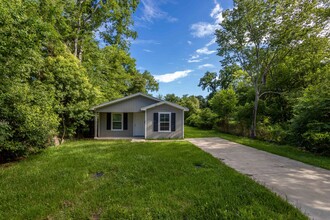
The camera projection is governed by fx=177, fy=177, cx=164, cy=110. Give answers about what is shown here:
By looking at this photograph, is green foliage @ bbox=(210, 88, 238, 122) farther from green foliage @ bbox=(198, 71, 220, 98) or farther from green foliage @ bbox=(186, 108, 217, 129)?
green foliage @ bbox=(198, 71, 220, 98)

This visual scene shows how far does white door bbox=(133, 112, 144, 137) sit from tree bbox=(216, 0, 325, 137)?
8299 mm

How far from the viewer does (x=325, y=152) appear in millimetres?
7504

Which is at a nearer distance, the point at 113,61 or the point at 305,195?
the point at 305,195

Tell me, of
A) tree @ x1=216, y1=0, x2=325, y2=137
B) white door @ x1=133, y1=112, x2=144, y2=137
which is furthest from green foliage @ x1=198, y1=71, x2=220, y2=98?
white door @ x1=133, y1=112, x2=144, y2=137

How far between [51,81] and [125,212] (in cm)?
1010

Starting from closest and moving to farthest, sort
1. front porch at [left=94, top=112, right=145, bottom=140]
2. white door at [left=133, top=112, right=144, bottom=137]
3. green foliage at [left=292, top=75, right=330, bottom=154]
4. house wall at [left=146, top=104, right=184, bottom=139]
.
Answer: green foliage at [left=292, top=75, right=330, bottom=154] < house wall at [left=146, top=104, right=184, bottom=139] < front porch at [left=94, top=112, right=145, bottom=140] < white door at [left=133, top=112, right=144, bottom=137]

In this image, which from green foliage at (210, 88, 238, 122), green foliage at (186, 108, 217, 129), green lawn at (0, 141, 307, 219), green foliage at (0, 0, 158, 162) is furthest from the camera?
green foliage at (186, 108, 217, 129)

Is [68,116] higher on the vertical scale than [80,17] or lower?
lower

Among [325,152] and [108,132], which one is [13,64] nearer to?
[108,132]

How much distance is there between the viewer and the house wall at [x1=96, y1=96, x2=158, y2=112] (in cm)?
1293

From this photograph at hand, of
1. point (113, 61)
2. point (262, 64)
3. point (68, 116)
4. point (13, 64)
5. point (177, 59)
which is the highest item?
point (177, 59)

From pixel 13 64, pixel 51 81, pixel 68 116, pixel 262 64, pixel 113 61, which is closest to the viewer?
pixel 13 64

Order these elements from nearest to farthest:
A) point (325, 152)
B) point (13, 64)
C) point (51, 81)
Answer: point (13, 64), point (325, 152), point (51, 81)

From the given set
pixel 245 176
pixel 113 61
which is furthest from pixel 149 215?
pixel 113 61
